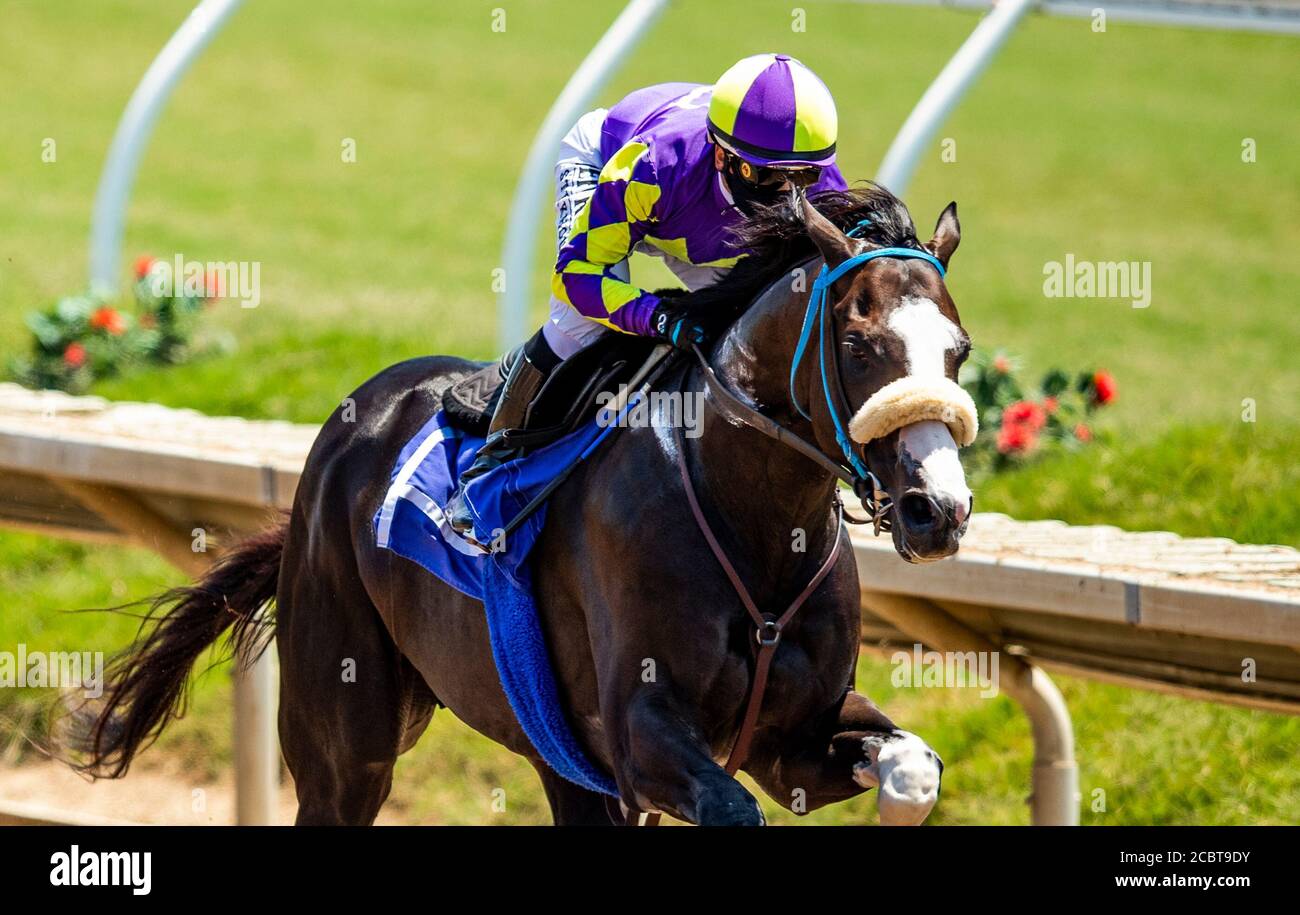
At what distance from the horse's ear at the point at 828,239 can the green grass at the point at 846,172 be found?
12.3 ft

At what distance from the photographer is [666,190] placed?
4.02 meters

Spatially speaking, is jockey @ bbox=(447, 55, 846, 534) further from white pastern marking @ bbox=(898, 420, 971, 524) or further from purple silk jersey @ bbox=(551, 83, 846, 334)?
white pastern marking @ bbox=(898, 420, 971, 524)

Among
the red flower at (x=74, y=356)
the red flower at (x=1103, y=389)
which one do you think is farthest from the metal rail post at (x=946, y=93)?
the red flower at (x=74, y=356)

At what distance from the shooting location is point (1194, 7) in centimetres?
724

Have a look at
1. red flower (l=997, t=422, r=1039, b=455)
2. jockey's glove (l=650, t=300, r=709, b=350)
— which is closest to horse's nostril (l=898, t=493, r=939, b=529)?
jockey's glove (l=650, t=300, r=709, b=350)

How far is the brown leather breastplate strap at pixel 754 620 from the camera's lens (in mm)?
3811

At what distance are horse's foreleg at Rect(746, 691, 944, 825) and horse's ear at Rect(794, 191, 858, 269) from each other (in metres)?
0.98

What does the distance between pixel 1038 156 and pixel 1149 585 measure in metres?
18.3

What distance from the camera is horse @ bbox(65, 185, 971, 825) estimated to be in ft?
11.3

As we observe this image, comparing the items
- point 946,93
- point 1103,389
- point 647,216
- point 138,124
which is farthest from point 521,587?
point 138,124

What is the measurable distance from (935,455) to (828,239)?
52 centimetres

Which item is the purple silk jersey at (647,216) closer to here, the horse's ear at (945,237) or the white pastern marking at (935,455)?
the horse's ear at (945,237)

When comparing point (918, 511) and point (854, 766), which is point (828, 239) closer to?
point (918, 511)
